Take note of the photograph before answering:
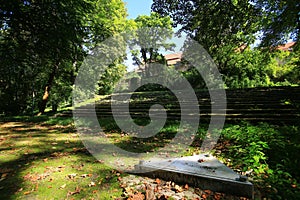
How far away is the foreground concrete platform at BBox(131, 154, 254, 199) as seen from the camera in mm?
2547

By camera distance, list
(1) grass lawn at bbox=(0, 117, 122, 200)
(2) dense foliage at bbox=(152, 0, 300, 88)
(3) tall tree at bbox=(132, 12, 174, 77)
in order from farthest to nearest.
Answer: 1. (3) tall tree at bbox=(132, 12, 174, 77)
2. (2) dense foliage at bbox=(152, 0, 300, 88)
3. (1) grass lawn at bbox=(0, 117, 122, 200)

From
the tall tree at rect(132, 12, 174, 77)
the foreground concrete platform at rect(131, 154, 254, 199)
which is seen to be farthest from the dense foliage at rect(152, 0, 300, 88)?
the tall tree at rect(132, 12, 174, 77)

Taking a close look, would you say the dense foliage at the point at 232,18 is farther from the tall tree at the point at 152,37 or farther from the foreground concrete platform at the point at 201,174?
the tall tree at the point at 152,37

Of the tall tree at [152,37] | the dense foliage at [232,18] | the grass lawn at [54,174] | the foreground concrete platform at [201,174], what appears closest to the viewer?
the foreground concrete platform at [201,174]

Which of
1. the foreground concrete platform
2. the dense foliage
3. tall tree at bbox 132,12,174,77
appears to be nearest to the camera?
the foreground concrete platform

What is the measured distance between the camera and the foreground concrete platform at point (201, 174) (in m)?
2.55

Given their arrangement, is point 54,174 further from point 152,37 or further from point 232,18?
point 152,37

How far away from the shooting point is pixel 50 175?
11.4 ft

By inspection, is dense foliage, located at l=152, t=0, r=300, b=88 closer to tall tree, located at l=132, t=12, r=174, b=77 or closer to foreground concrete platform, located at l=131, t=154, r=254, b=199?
foreground concrete platform, located at l=131, t=154, r=254, b=199

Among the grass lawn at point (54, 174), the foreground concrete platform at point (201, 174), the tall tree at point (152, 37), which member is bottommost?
the grass lawn at point (54, 174)

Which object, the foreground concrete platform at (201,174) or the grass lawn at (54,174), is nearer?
the foreground concrete platform at (201,174)

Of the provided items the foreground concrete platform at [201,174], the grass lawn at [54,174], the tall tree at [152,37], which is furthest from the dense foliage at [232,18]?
the tall tree at [152,37]

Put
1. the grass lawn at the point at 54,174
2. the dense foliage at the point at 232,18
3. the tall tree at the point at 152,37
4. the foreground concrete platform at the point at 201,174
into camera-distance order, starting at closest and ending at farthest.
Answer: the foreground concrete platform at the point at 201,174, the grass lawn at the point at 54,174, the dense foliage at the point at 232,18, the tall tree at the point at 152,37

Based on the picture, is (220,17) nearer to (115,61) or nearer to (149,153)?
(149,153)
